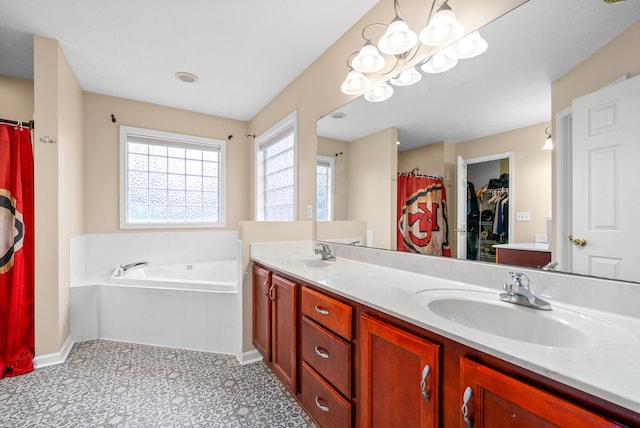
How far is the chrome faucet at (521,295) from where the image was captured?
96cm

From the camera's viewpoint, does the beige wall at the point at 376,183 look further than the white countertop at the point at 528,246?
Yes

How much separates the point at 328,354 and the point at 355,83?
1627mm

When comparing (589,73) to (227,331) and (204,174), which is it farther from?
(204,174)

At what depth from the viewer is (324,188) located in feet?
7.84

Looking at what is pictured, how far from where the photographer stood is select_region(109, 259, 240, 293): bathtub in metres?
2.46

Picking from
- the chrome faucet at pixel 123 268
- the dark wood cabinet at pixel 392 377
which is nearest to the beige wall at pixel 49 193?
the chrome faucet at pixel 123 268

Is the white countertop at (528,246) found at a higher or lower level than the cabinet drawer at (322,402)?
higher

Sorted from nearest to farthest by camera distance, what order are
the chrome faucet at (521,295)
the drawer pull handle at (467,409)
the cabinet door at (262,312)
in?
the drawer pull handle at (467,409) → the chrome faucet at (521,295) → the cabinet door at (262,312)

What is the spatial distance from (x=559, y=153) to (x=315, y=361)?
137 cm

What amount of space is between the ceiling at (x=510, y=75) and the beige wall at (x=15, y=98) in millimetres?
3328

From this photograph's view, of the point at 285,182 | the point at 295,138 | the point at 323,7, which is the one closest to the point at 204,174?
the point at 285,182

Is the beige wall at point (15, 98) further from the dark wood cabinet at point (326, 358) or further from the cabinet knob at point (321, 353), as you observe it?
the cabinet knob at point (321, 353)

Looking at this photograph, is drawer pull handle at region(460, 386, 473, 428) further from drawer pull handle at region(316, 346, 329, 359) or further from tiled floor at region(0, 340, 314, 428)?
tiled floor at region(0, 340, 314, 428)

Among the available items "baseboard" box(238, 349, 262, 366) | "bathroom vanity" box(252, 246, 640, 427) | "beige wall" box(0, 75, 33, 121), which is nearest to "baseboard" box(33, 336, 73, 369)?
"baseboard" box(238, 349, 262, 366)
